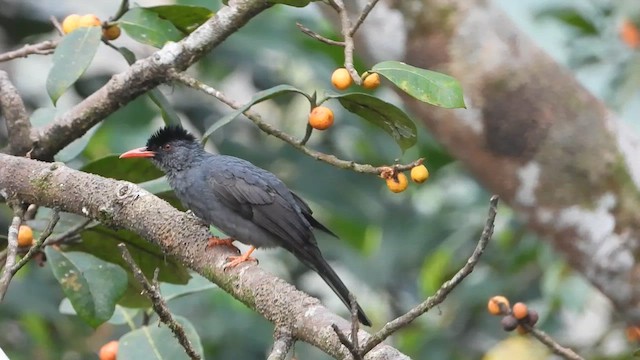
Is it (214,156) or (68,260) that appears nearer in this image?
(68,260)

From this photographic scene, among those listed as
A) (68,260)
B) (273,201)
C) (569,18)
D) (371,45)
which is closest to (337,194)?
(371,45)

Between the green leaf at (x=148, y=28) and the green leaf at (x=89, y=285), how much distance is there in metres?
0.68

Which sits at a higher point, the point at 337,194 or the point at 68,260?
the point at 68,260

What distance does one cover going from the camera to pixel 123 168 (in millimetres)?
3404

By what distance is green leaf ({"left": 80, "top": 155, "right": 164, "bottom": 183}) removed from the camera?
3336 millimetres

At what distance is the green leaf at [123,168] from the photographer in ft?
10.9

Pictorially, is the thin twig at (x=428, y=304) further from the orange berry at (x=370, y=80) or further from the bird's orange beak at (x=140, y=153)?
the bird's orange beak at (x=140, y=153)

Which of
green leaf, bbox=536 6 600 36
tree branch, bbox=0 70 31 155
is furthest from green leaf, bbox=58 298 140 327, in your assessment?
green leaf, bbox=536 6 600 36

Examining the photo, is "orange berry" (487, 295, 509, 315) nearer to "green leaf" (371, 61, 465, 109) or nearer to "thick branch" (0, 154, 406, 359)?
"green leaf" (371, 61, 465, 109)

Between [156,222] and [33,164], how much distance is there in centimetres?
41

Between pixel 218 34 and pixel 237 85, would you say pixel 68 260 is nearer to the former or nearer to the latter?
pixel 218 34

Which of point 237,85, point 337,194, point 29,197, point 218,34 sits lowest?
point 237,85

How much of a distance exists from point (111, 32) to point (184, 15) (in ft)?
0.77

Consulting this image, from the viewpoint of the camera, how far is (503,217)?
6688mm
